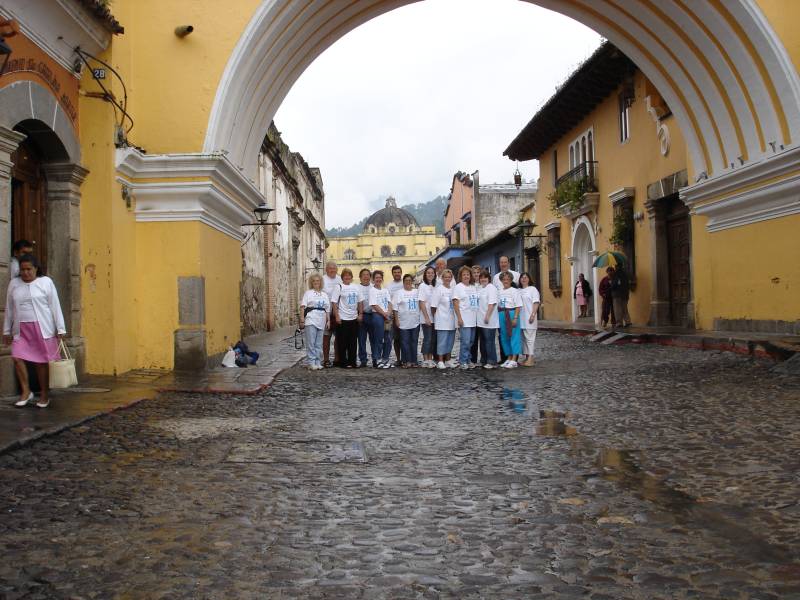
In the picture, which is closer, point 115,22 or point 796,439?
point 796,439

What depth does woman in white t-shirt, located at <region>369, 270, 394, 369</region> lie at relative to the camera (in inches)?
433

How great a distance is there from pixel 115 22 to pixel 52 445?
5745mm

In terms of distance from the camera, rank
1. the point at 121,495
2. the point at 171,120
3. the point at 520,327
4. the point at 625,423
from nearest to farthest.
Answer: the point at 121,495, the point at 625,423, the point at 171,120, the point at 520,327

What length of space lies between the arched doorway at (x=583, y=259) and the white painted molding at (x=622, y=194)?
2390 millimetres

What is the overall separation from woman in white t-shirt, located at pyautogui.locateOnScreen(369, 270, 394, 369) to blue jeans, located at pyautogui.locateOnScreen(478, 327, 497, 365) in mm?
1295

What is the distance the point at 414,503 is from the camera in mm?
3504

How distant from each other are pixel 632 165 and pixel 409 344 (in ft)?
29.6

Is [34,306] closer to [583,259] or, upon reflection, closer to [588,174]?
[588,174]

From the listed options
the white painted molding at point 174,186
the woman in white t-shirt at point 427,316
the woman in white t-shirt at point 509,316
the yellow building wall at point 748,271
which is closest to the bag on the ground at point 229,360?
the white painted molding at point 174,186

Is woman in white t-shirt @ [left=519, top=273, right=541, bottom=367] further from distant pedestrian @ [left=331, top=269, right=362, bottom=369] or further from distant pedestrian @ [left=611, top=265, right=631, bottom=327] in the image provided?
distant pedestrian @ [left=611, top=265, right=631, bottom=327]

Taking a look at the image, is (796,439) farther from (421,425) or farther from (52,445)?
(52,445)

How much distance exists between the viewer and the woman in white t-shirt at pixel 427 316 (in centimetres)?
1088

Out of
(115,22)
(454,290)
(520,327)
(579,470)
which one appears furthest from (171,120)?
Result: (579,470)

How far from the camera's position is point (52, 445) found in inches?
187
